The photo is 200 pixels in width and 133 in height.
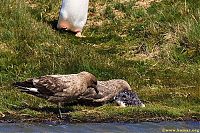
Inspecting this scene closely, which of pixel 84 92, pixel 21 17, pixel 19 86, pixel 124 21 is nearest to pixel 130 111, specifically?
pixel 84 92

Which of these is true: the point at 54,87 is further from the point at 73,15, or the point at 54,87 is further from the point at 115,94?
the point at 73,15

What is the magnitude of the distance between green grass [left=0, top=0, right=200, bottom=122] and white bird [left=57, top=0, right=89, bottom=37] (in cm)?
22

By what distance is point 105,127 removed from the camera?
8531 millimetres

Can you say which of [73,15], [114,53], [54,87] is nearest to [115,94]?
[54,87]

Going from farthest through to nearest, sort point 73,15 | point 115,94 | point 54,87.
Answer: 1. point 73,15
2. point 115,94
3. point 54,87

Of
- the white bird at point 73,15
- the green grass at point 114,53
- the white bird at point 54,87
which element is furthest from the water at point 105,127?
the white bird at point 73,15

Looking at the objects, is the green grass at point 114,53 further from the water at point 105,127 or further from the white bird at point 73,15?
the water at point 105,127

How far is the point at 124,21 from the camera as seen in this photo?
1545cm

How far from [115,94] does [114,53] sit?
3366 mm

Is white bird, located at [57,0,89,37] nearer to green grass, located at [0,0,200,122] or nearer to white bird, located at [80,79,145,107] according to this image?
green grass, located at [0,0,200,122]

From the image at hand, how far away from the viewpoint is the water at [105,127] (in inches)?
327

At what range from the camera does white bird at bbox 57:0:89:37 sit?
14.8m

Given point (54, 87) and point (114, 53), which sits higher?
point (114, 53)

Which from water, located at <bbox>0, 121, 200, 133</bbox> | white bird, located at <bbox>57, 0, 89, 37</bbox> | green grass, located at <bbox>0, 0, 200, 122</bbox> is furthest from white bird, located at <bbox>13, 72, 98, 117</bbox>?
white bird, located at <bbox>57, 0, 89, 37</bbox>
